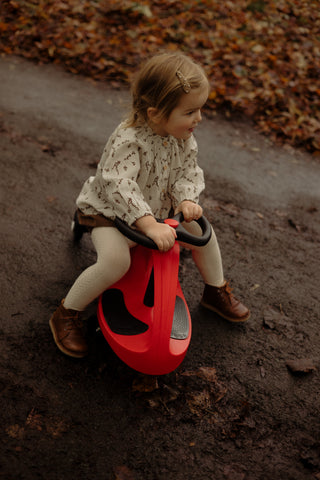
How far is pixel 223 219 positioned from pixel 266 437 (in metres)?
1.64

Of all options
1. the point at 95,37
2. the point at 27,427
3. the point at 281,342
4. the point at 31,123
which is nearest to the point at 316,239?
the point at 281,342

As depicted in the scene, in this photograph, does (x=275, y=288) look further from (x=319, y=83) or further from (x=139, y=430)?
(x=319, y=83)

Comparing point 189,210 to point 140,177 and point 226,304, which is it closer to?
point 140,177

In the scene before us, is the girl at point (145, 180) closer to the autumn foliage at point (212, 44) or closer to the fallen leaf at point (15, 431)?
the fallen leaf at point (15, 431)

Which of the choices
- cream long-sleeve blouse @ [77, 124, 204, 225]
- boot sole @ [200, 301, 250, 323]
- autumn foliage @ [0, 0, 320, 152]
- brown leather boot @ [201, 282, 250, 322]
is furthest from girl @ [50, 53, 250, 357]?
autumn foliage @ [0, 0, 320, 152]

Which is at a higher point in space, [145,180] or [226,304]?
[145,180]

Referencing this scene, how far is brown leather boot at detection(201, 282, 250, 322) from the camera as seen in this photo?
2.22 m

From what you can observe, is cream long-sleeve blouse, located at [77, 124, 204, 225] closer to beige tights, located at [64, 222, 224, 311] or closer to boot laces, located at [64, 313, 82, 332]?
beige tights, located at [64, 222, 224, 311]

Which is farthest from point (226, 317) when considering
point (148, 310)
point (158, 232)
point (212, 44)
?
point (212, 44)

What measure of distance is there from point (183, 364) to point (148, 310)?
0.40 metres

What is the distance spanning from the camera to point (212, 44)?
5125 mm

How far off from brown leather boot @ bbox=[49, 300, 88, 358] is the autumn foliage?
10.4 feet

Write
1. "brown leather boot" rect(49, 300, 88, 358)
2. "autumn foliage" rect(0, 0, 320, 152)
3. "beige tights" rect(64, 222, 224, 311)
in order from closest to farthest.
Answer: "beige tights" rect(64, 222, 224, 311), "brown leather boot" rect(49, 300, 88, 358), "autumn foliage" rect(0, 0, 320, 152)

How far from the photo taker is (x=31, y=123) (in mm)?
3688
